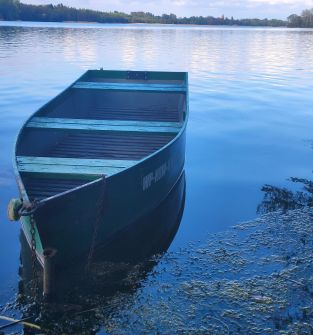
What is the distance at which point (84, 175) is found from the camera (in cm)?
781

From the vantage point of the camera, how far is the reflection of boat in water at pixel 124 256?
22.8 ft

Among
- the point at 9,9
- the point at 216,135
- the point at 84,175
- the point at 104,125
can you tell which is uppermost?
the point at 9,9

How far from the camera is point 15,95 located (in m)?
24.8

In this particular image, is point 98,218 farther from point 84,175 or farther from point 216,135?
point 216,135

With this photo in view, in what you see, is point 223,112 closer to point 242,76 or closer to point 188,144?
point 188,144

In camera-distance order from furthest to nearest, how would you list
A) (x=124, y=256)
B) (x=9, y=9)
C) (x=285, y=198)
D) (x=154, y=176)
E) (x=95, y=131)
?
(x=9, y=9) < (x=285, y=198) < (x=95, y=131) < (x=154, y=176) < (x=124, y=256)

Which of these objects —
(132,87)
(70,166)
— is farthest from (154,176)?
(132,87)

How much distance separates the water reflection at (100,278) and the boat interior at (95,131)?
5.27 feet

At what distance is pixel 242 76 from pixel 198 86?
6.96 m

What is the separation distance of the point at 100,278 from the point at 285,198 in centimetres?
633

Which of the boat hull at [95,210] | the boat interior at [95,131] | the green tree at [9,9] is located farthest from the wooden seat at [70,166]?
the green tree at [9,9]

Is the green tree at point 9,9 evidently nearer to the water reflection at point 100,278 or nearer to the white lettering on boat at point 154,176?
the white lettering on boat at point 154,176

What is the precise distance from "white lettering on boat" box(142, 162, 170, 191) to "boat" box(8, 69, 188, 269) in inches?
1.1

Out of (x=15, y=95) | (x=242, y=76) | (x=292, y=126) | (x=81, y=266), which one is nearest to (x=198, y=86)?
(x=242, y=76)
